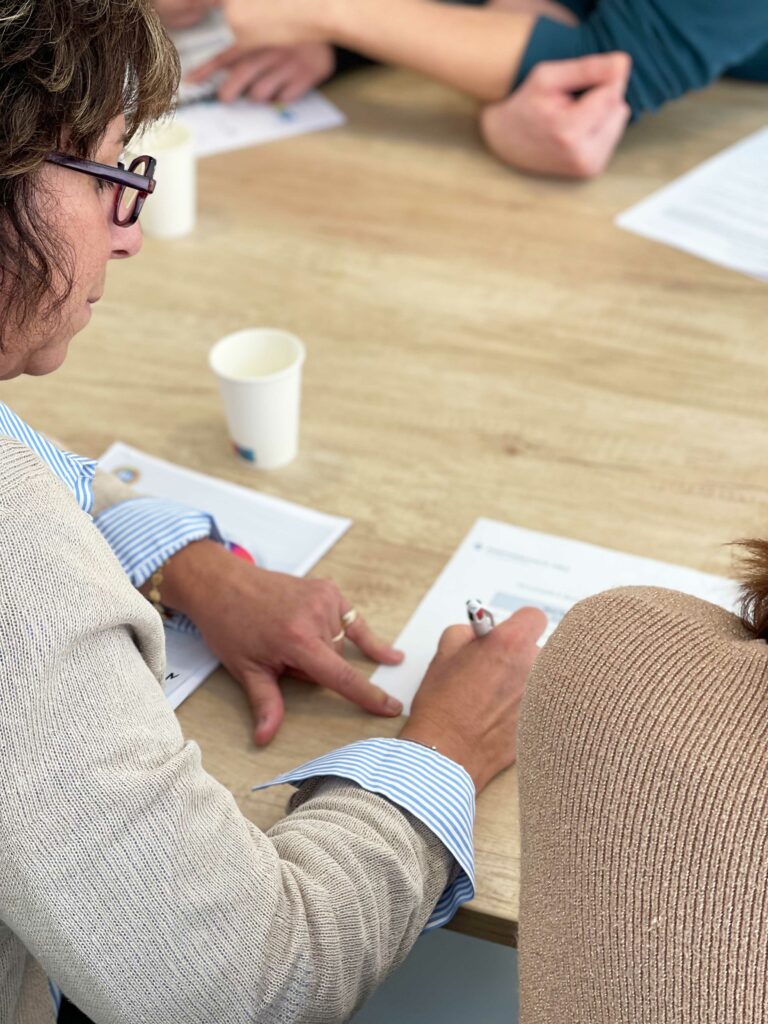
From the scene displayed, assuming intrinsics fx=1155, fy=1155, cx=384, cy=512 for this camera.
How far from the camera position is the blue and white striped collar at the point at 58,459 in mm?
785

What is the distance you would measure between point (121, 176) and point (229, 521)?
0.46 m

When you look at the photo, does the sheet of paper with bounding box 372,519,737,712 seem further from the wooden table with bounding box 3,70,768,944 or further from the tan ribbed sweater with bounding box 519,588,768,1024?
the tan ribbed sweater with bounding box 519,588,768,1024

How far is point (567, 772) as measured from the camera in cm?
57

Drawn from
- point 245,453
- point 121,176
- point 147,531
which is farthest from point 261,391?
point 121,176

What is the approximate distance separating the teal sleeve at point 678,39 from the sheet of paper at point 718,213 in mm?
122

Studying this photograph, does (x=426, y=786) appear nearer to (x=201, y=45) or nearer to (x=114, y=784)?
(x=114, y=784)

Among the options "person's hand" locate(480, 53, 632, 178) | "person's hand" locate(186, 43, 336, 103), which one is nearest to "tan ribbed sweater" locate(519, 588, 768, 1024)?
"person's hand" locate(480, 53, 632, 178)

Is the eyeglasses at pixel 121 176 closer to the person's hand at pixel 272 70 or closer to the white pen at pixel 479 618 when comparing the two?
the white pen at pixel 479 618

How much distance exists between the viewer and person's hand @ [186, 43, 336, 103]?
1.79 metres

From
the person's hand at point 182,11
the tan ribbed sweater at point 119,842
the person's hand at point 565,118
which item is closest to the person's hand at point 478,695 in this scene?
the tan ribbed sweater at point 119,842

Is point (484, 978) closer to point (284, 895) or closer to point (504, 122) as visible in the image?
point (284, 895)

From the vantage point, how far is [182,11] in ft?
6.41

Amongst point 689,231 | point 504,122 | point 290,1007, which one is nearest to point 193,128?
point 504,122

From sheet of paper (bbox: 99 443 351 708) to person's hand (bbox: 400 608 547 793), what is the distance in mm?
182
